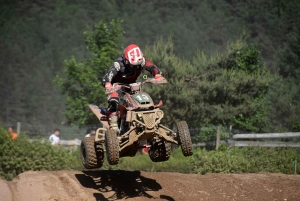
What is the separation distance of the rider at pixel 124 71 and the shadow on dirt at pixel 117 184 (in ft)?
4.90

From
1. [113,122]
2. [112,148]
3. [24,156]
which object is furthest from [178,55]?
[112,148]

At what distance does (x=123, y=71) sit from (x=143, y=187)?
106 inches

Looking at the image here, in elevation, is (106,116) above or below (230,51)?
below

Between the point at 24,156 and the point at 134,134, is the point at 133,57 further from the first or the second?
the point at 24,156

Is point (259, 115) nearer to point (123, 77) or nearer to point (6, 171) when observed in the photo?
point (6, 171)

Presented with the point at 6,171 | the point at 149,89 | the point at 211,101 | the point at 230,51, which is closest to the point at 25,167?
the point at 6,171

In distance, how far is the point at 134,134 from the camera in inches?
427

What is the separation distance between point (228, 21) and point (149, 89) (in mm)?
23989

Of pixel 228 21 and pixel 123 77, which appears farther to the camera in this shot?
pixel 228 21

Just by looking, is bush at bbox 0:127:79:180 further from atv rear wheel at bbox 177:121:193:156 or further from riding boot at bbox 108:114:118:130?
atv rear wheel at bbox 177:121:193:156

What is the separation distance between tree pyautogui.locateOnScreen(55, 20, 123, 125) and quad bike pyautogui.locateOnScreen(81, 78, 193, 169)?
16933 mm

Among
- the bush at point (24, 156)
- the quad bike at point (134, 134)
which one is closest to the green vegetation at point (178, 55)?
the bush at point (24, 156)

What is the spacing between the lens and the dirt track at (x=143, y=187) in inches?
450

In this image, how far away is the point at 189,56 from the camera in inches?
1914
